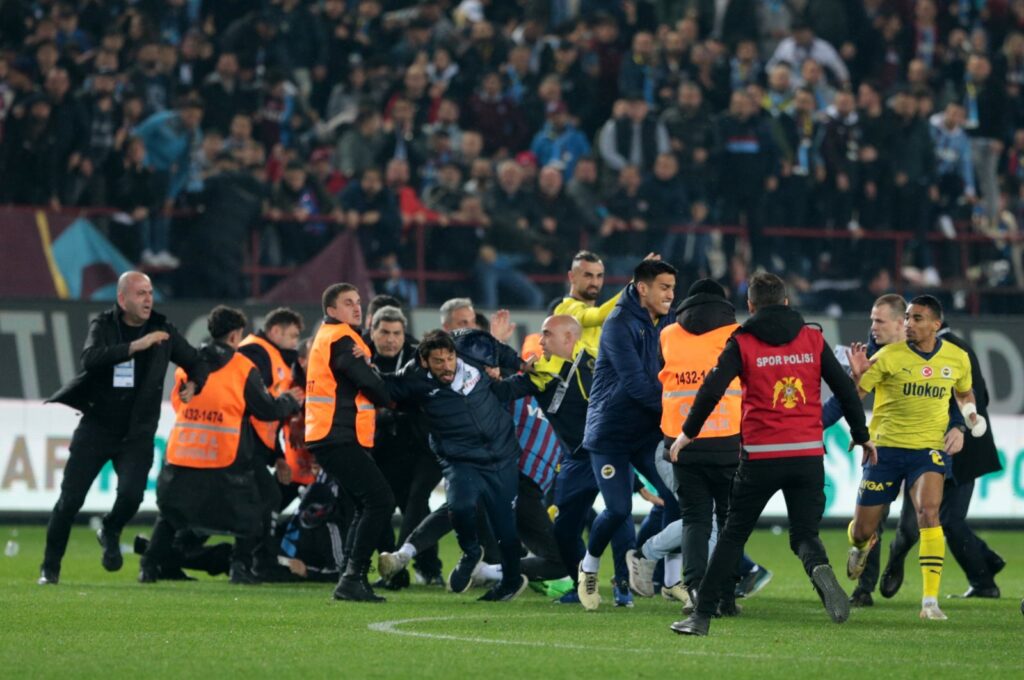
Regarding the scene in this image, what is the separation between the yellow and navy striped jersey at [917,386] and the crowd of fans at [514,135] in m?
9.20

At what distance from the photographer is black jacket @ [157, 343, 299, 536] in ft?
43.9

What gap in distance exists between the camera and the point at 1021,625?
11.1 metres

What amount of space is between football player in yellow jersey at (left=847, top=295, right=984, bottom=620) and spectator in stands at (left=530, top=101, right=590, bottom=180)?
1083 centimetres

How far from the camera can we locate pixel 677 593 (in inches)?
467

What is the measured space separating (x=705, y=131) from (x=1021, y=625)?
39.3 feet

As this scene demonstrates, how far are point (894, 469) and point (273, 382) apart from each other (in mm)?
4886

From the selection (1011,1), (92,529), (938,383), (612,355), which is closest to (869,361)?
(938,383)

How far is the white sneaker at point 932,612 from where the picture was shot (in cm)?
1141

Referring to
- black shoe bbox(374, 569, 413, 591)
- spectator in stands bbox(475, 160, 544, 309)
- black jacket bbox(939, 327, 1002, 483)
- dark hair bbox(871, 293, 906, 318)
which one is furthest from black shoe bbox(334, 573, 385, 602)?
spectator in stands bbox(475, 160, 544, 309)

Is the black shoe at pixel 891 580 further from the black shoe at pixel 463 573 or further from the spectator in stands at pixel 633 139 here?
the spectator in stands at pixel 633 139

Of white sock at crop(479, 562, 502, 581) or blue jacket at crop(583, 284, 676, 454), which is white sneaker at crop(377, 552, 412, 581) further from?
blue jacket at crop(583, 284, 676, 454)

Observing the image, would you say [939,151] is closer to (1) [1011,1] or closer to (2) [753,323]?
(1) [1011,1]

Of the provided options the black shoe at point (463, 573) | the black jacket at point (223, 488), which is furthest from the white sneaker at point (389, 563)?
the black jacket at point (223, 488)

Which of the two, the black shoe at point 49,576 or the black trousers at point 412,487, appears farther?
the black trousers at point 412,487
